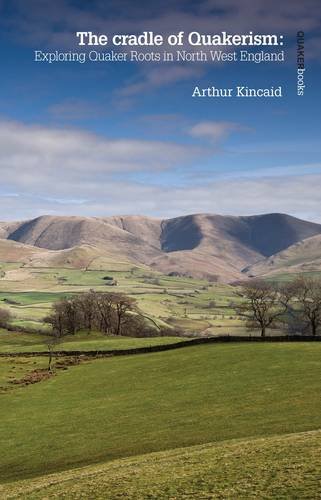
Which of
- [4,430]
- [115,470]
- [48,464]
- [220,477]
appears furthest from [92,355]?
[220,477]

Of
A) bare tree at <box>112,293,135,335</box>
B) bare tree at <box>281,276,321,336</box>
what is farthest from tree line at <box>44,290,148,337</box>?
bare tree at <box>281,276,321,336</box>

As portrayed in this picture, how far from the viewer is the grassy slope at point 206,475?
19.9 meters

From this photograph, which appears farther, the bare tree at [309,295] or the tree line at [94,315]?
the tree line at [94,315]

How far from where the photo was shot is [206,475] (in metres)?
22.6

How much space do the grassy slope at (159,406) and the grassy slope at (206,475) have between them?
16.8ft

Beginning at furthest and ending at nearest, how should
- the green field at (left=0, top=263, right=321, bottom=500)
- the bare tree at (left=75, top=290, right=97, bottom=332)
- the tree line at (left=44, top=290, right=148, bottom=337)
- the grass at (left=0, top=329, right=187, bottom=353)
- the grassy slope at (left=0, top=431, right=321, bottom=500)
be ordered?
1. the tree line at (left=44, top=290, right=148, bottom=337)
2. the bare tree at (left=75, top=290, right=97, bottom=332)
3. the grass at (left=0, top=329, right=187, bottom=353)
4. the green field at (left=0, top=263, right=321, bottom=500)
5. the grassy slope at (left=0, top=431, right=321, bottom=500)

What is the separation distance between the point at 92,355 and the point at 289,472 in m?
82.6

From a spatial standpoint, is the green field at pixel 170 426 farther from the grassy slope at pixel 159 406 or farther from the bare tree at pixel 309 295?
the bare tree at pixel 309 295

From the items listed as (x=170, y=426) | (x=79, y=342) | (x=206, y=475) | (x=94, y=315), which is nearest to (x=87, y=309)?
(x=94, y=315)

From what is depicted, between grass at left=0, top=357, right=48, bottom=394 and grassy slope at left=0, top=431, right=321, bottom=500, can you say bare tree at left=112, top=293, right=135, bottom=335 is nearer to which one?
grass at left=0, top=357, right=48, bottom=394

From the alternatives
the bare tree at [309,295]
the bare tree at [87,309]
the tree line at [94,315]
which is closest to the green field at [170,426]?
the bare tree at [309,295]

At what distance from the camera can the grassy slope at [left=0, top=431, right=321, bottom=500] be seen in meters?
19.9

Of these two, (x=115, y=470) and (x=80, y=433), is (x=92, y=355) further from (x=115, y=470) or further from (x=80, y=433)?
(x=115, y=470)

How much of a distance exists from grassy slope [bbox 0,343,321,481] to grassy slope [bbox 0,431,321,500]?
16.8 feet
